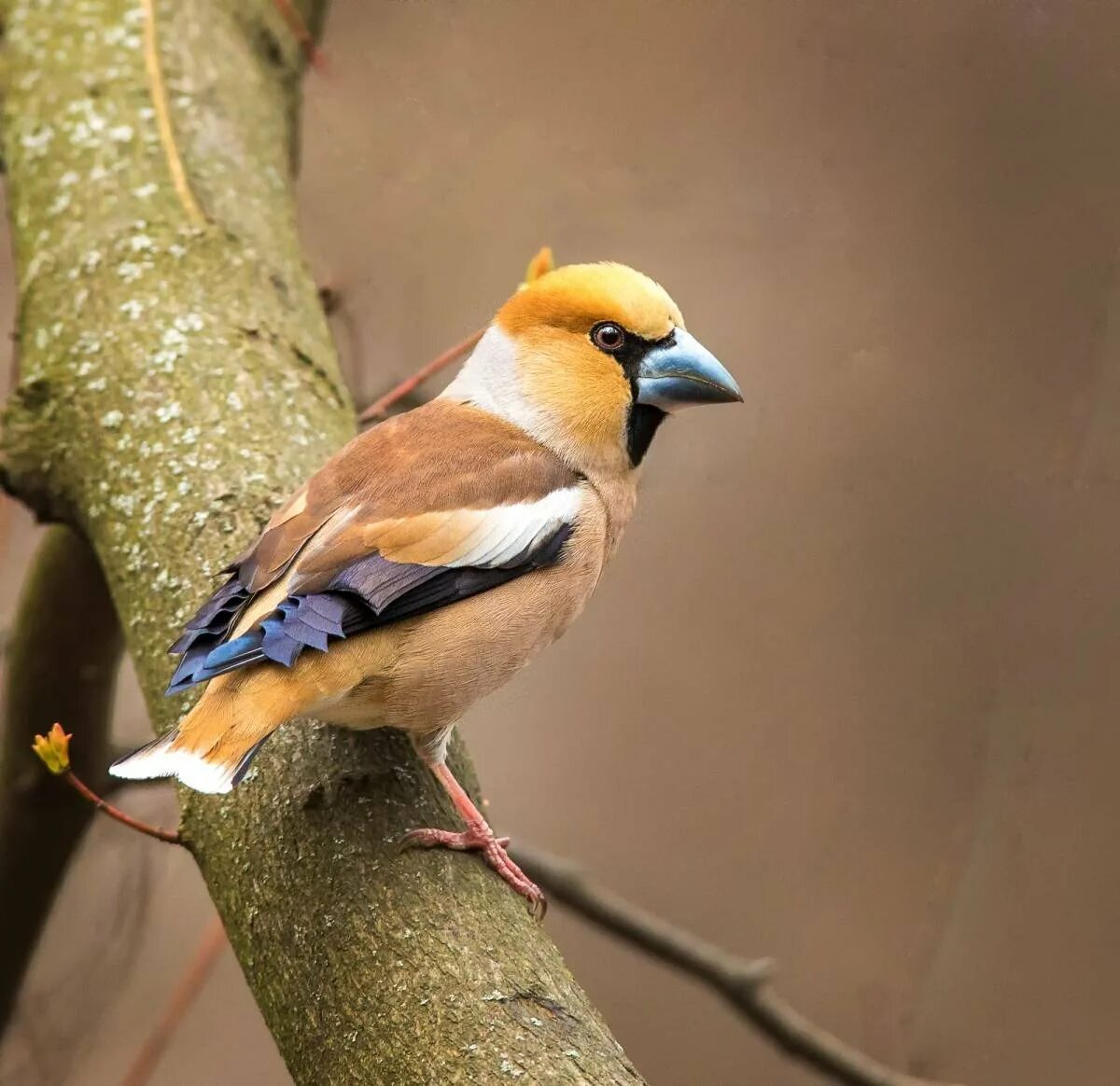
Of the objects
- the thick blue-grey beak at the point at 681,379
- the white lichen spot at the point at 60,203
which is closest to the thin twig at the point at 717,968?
the thick blue-grey beak at the point at 681,379

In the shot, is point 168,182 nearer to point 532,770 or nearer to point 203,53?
point 203,53

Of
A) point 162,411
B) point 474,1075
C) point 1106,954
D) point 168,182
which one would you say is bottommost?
point 1106,954

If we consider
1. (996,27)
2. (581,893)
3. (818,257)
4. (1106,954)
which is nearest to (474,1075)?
(581,893)

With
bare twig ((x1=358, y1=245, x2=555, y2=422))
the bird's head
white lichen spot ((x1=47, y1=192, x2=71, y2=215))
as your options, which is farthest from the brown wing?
white lichen spot ((x1=47, y1=192, x2=71, y2=215))

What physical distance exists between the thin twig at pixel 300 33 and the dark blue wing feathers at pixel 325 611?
5.37 feet

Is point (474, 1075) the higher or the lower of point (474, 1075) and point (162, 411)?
the lower

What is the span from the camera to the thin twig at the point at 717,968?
2.52 metres

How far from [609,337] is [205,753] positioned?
3.50 ft

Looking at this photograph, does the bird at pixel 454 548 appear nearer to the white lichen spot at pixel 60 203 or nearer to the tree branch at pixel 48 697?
the tree branch at pixel 48 697

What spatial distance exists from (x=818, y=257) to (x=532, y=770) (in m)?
1.70

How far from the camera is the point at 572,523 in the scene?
204cm

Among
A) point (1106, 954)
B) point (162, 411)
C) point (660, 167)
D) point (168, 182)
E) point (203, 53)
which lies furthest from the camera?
point (660, 167)

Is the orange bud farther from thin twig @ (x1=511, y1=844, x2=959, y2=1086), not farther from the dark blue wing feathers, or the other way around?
thin twig @ (x1=511, y1=844, x2=959, y2=1086)

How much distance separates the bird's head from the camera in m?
2.20
